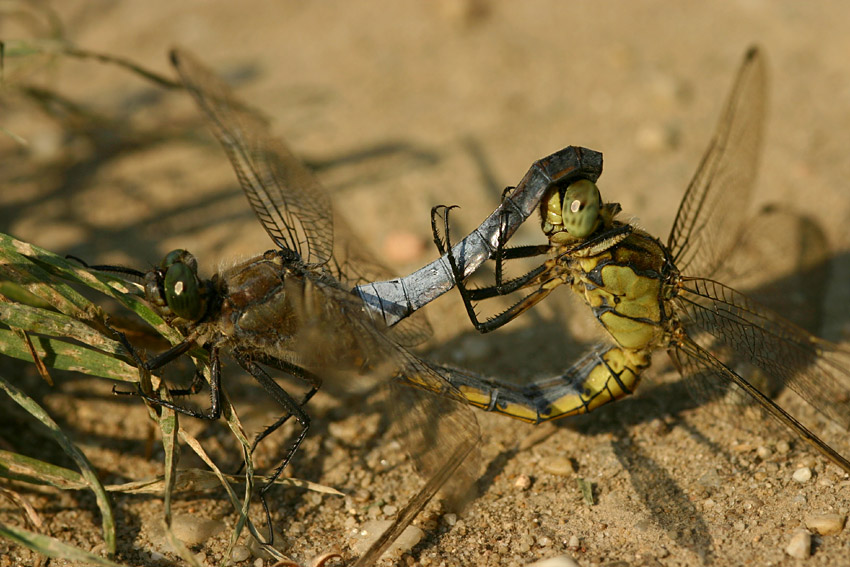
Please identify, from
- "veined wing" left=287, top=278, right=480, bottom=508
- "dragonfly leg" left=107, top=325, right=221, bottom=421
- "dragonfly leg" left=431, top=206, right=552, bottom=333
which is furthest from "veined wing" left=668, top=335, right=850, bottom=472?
"dragonfly leg" left=107, top=325, right=221, bottom=421

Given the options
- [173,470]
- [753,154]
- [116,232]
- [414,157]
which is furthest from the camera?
[414,157]

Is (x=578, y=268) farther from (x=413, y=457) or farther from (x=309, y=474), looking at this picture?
(x=309, y=474)

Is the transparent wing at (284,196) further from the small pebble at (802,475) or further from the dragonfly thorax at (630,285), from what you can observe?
the small pebble at (802,475)

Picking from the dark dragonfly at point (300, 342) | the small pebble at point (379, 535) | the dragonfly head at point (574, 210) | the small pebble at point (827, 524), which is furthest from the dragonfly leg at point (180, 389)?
the small pebble at point (827, 524)

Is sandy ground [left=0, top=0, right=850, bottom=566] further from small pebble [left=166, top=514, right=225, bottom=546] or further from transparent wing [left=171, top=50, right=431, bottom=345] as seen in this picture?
transparent wing [left=171, top=50, right=431, bottom=345]

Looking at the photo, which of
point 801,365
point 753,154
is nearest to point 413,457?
point 801,365

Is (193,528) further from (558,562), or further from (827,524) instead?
(827,524)

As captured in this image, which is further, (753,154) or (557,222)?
(753,154)
